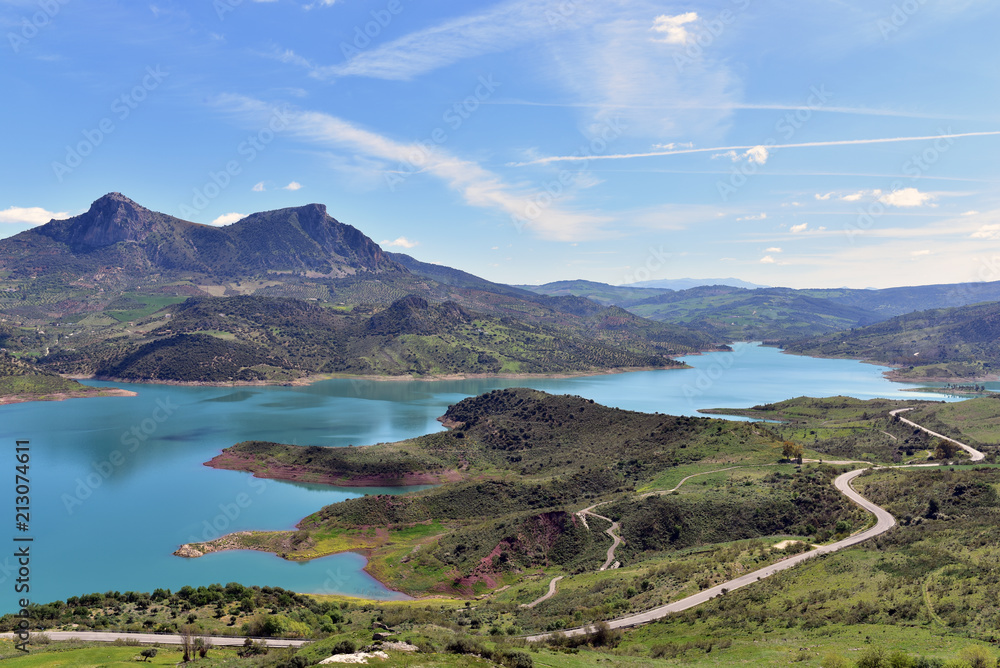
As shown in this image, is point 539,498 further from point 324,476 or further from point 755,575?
point 755,575

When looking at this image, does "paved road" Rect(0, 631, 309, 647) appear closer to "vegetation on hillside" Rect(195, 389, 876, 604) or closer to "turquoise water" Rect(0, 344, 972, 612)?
"turquoise water" Rect(0, 344, 972, 612)

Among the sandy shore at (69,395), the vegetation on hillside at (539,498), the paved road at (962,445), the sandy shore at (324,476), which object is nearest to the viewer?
the vegetation on hillside at (539,498)

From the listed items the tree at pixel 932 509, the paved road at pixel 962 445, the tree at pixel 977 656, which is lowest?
the paved road at pixel 962 445

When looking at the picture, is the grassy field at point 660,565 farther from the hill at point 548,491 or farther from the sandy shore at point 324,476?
the sandy shore at point 324,476

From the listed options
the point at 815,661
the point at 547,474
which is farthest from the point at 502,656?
the point at 547,474

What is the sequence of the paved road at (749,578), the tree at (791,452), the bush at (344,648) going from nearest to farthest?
the bush at (344,648), the paved road at (749,578), the tree at (791,452)

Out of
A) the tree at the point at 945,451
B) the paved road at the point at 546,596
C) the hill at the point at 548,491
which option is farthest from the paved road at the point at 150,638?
the tree at the point at 945,451

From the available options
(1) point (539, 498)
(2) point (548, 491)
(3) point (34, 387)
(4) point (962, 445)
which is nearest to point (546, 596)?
(1) point (539, 498)
